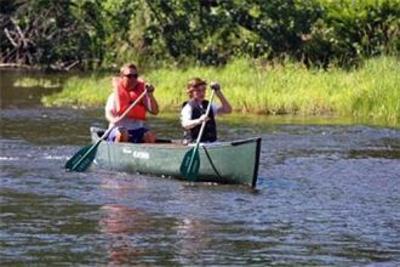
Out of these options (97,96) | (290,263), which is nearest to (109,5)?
(97,96)

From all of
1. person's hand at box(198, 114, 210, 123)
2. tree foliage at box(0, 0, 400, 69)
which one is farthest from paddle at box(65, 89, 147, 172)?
tree foliage at box(0, 0, 400, 69)

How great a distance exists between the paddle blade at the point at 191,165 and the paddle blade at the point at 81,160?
5.60 feet

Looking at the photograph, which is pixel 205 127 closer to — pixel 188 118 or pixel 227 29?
pixel 188 118

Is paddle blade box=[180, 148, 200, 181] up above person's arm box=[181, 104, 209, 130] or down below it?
below

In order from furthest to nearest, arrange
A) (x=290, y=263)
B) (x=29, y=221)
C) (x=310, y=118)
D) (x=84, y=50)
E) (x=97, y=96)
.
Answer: (x=84, y=50), (x=97, y=96), (x=310, y=118), (x=29, y=221), (x=290, y=263)

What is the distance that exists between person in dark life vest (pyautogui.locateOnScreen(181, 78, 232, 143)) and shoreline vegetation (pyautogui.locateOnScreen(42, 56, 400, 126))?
7684 millimetres

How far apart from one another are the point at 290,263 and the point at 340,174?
612 centimetres

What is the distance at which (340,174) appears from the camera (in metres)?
16.9

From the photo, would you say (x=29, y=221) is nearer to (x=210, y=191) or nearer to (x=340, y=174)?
(x=210, y=191)

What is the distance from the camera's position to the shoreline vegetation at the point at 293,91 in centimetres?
2433

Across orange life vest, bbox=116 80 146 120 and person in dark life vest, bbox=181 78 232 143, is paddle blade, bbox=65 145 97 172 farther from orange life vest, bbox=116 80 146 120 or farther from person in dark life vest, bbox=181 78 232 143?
person in dark life vest, bbox=181 78 232 143

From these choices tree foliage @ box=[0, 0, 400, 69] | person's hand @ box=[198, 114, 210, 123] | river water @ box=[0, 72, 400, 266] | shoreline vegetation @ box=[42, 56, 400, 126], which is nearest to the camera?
river water @ box=[0, 72, 400, 266]

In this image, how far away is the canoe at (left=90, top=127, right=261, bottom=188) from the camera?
15.1 m

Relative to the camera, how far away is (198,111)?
637 inches
